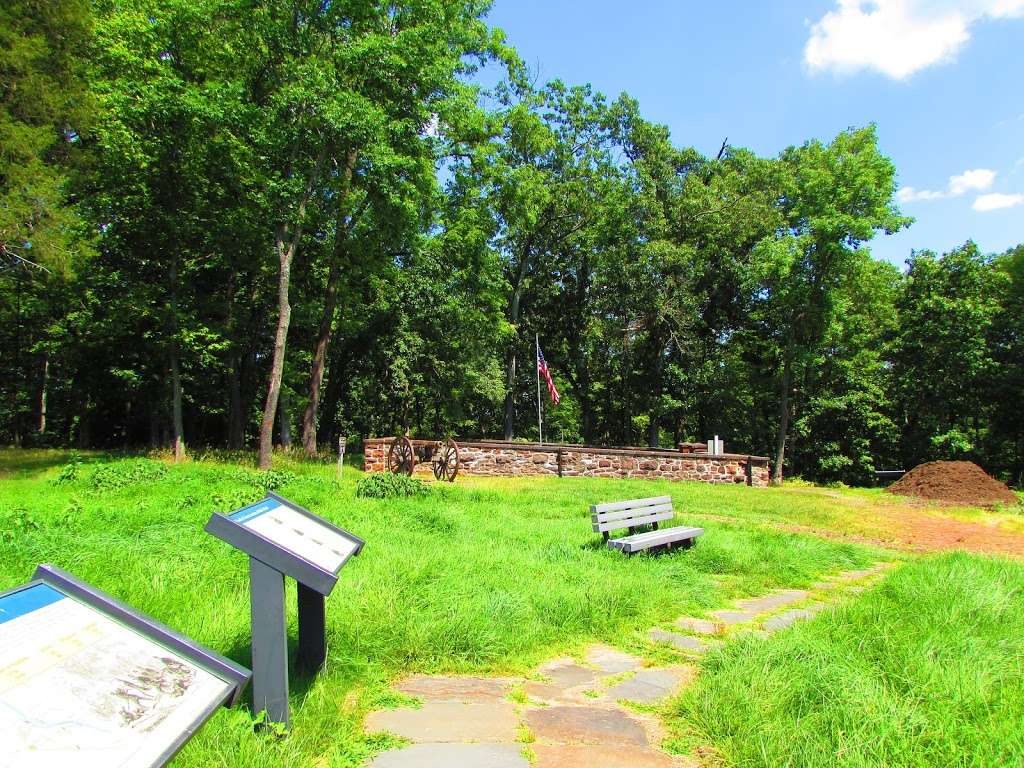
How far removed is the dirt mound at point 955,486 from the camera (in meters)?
15.2

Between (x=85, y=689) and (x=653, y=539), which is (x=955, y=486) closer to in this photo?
(x=653, y=539)

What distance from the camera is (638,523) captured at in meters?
7.05

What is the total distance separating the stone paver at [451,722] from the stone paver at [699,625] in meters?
1.87

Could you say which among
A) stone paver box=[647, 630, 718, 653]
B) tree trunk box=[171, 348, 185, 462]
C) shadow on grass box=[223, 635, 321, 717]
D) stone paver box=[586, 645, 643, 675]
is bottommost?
stone paver box=[647, 630, 718, 653]

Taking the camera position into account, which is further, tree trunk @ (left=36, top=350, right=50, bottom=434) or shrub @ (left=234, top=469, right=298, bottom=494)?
tree trunk @ (left=36, top=350, right=50, bottom=434)

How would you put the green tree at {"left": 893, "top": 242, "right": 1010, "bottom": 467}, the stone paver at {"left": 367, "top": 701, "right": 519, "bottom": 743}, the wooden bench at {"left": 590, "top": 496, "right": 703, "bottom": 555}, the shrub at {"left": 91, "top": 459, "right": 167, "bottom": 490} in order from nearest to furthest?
1. the stone paver at {"left": 367, "top": 701, "right": 519, "bottom": 743}
2. the wooden bench at {"left": 590, "top": 496, "right": 703, "bottom": 555}
3. the shrub at {"left": 91, "top": 459, "right": 167, "bottom": 490}
4. the green tree at {"left": 893, "top": 242, "right": 1010, "bottom": 467}

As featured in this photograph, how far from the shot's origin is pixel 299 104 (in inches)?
561

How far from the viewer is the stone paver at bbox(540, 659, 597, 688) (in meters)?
3.63

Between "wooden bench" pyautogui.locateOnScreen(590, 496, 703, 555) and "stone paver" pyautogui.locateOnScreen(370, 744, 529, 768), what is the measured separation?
12.0 ft

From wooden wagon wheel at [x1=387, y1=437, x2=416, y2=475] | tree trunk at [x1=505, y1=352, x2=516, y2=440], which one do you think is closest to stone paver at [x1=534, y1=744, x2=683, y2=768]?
→ wooden wagon wheel at [x1=387, y1=437, x2=416, y2=475]

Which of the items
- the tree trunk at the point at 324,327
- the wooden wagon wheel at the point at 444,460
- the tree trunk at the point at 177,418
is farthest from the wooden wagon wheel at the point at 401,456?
the tree trunk at the point at 177,418

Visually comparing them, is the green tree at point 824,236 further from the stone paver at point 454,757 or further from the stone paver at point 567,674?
the stone paver at point 454,757

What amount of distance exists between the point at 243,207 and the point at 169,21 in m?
4.27

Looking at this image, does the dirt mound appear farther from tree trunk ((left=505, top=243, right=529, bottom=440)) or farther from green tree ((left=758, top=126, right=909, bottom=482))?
tree trunk ((left=505, top=243, right=529, bottom=440))
